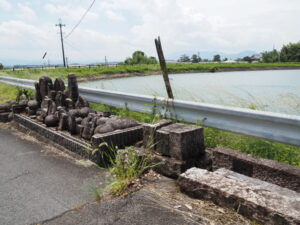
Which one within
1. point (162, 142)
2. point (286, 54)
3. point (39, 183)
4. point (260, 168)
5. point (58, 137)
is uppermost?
point (286, 54)

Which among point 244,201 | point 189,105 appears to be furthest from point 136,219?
point 189,105

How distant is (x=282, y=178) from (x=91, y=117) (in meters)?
3.03

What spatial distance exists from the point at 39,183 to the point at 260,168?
7.74ft

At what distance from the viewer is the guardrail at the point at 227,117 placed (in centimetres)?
265

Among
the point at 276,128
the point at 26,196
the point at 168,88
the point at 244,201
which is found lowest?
the point at 26,196

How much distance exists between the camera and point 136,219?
7.04 ft

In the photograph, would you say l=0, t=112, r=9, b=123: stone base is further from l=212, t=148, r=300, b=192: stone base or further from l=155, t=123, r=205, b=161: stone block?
l=212, t=148, r=300, b=192: stone base

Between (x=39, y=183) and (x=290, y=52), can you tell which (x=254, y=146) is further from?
(x=290, y=52)

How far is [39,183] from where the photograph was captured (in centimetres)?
313

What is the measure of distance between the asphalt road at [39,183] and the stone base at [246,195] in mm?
1049

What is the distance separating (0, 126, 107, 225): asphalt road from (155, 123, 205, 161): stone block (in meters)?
0.89

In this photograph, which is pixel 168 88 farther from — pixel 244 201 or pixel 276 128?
pixel 244 201

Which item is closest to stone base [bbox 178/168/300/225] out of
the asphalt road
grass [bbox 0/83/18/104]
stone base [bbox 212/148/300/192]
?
stone base [bbox 212/148/300/192]

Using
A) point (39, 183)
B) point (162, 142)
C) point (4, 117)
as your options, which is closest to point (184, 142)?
point (162, 142)
